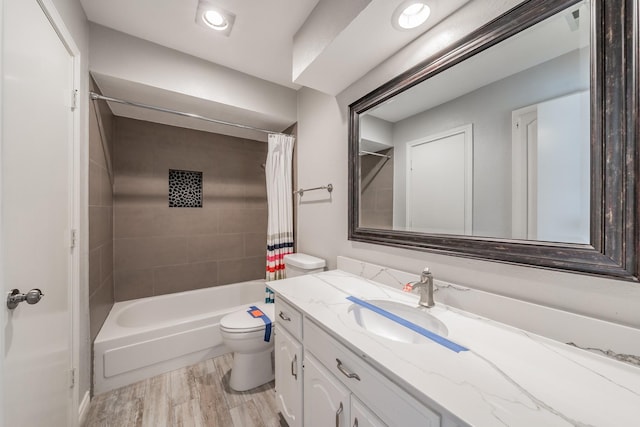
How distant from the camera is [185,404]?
5.04ft

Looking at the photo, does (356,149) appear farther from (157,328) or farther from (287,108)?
(157,328)

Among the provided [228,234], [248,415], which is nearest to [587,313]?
[248,415]

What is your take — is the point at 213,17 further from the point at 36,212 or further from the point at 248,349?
the point at 248,349

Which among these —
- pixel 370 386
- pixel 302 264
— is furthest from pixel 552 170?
pixel 302 264

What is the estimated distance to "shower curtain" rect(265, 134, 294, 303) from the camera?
2.15 m

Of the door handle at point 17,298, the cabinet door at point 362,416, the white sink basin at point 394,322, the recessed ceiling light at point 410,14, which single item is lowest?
the cabinet door at point 362,416

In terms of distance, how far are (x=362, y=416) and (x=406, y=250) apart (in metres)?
0.78

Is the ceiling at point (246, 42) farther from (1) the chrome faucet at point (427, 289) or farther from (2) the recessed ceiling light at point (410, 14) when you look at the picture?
(1) the chrome faucet at point (427, 289)

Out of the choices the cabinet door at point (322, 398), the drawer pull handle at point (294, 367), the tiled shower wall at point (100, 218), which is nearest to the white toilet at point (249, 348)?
the drawer pull handle at point (294, 367)

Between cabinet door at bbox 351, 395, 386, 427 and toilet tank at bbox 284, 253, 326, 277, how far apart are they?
105cm

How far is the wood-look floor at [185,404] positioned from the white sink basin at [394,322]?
0.90 metres

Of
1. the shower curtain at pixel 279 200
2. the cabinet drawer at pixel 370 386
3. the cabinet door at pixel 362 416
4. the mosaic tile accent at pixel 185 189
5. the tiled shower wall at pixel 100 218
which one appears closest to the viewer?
the cabinet drawer at pixel 370 386

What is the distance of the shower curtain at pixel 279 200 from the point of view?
2.15 metres

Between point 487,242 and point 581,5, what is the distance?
808mm
